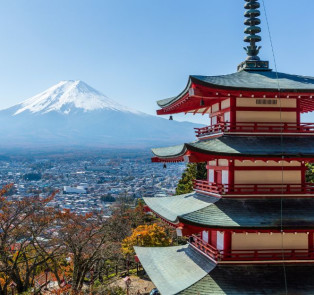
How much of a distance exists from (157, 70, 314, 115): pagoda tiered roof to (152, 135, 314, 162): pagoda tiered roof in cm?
130

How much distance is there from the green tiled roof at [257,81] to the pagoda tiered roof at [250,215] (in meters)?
3.29

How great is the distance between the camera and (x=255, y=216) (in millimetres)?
10906

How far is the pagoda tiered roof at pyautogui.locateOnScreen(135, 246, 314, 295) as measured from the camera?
10570 millimetres

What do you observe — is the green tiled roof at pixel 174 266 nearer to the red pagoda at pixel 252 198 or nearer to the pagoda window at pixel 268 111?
the red pagoda at pixel 252 198

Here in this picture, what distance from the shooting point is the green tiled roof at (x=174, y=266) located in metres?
11.3

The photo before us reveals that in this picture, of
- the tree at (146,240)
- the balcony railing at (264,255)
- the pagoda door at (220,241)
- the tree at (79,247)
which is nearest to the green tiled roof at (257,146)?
the pagoda door at (220,241)

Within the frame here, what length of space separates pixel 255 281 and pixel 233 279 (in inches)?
23.6

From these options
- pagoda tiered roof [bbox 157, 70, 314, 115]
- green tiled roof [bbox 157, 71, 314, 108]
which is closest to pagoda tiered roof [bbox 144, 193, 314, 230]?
pagoda tiered roof [bbox 157, 70, 314, 115]

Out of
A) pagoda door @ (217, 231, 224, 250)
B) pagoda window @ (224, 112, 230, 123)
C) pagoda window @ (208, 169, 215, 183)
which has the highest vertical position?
pagoda window @ (224, 112, 230, 123)

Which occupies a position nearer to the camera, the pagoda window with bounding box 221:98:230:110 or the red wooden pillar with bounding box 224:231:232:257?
the red wooden pillar with bounding box 224:231:232:257

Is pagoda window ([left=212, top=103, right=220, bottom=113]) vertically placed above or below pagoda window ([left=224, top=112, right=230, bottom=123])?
above

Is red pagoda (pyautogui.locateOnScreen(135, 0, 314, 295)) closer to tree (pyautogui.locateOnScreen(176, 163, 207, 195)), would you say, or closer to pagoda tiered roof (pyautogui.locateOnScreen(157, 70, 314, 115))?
pagoda tiered roof (pyautogui.locateOnScreen(157, 70, 314, 115))

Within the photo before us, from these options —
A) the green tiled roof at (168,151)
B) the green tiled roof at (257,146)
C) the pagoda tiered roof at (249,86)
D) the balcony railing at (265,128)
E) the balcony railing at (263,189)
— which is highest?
the pagoda tiered roof at (249,86)

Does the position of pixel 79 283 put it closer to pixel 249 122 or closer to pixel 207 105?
pixel 207 105
